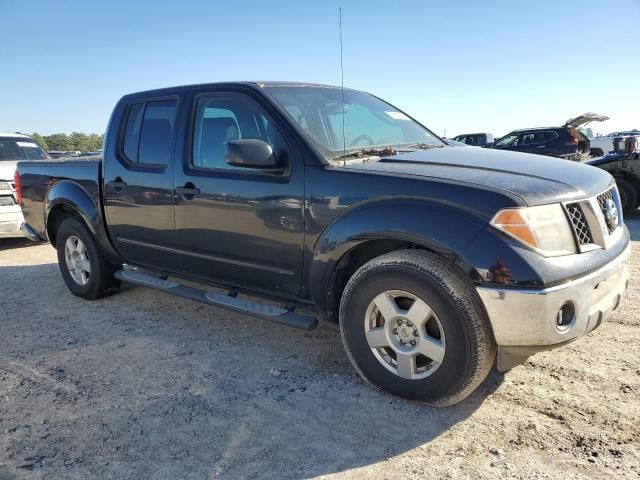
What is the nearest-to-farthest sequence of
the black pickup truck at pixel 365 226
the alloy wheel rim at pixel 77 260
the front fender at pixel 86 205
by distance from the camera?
1. the black pickup truck at pixel 365 226
2. the front fender at pixel 86 205
3. the alloy wheel rim at pixel 77 260

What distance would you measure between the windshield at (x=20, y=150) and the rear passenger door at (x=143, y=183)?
203 inches

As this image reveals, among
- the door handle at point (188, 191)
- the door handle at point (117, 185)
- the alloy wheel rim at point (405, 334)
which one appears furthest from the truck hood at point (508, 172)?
the door handle at point (117, 185)

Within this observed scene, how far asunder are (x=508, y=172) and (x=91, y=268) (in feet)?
12.6

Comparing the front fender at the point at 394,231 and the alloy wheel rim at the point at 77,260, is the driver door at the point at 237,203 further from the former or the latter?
the alloy wheel rim at the point at 77,260

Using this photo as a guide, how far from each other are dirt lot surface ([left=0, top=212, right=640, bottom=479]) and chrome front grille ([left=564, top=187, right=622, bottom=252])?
85cm

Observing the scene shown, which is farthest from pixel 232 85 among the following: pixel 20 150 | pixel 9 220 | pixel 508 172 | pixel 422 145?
pixel 20 150

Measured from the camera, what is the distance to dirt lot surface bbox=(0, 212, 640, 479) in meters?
2.34

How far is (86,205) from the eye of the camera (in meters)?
4.62

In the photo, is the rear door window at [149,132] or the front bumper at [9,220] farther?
the front bumper at [9,220]

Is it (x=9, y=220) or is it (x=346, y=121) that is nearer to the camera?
(x=346, y=121)

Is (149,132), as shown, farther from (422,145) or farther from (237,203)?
(422,145)

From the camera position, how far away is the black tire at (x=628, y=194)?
8.27 m

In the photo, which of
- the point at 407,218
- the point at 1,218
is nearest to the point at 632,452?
the point at 407,218

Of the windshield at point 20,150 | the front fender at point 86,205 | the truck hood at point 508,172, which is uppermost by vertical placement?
the windshield at point 20,150
